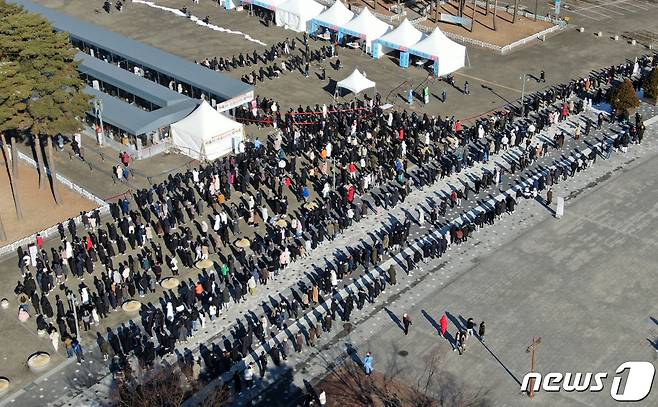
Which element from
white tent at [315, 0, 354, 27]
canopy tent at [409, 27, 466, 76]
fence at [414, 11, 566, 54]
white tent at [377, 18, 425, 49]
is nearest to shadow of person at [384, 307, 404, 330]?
canopy tent at [409, 27, 466, 76]

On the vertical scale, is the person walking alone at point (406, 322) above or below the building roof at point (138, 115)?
below

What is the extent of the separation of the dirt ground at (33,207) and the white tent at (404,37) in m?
24.8

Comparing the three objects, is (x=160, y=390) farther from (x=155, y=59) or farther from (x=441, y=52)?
(x=441, y=52)

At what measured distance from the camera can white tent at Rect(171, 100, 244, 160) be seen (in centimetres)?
4459

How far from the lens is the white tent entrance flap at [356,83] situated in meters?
51.3

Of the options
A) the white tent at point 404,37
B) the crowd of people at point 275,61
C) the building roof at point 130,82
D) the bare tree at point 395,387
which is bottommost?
the crowd of people at point 275,61

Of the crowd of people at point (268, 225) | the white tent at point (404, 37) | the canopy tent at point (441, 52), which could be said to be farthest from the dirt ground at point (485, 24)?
the crowd of people at point (268, 225)

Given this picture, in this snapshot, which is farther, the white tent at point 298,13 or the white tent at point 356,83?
the white tent at point 298,13

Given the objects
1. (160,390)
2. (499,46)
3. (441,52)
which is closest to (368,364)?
(160,390)

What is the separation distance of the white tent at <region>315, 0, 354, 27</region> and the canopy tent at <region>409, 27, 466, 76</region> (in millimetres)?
6797

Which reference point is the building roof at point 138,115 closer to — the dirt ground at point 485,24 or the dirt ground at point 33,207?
the dirt ground at point 33,207

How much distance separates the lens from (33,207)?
40719mm

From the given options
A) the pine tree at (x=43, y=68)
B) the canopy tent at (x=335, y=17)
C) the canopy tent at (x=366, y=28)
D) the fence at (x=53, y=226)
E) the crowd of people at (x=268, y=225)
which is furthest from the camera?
the canopy tent at (x=335, y=17)

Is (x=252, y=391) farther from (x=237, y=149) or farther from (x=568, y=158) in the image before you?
(x=568, y=158)
